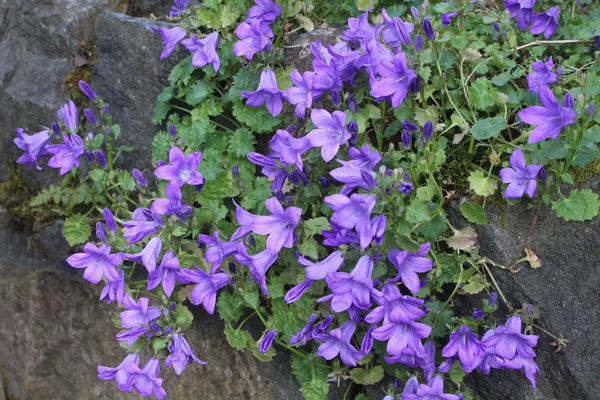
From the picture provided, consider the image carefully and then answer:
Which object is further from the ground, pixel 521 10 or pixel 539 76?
pixel 521 10

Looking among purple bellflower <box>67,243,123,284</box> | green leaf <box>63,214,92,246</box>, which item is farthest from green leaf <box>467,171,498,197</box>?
green leaf <box>63,214,92,246</box>

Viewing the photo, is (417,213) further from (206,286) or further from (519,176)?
(206,286)

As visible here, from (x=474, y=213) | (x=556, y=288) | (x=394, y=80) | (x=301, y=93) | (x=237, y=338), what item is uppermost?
(x=394, y=80)

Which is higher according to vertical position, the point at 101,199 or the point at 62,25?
the point at 62,25

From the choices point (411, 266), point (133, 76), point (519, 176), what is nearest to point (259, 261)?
point (411, 266)

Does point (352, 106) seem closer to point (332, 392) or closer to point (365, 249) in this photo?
point (365, 249)

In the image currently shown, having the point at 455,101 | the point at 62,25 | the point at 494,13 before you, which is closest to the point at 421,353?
the point at 455,101
